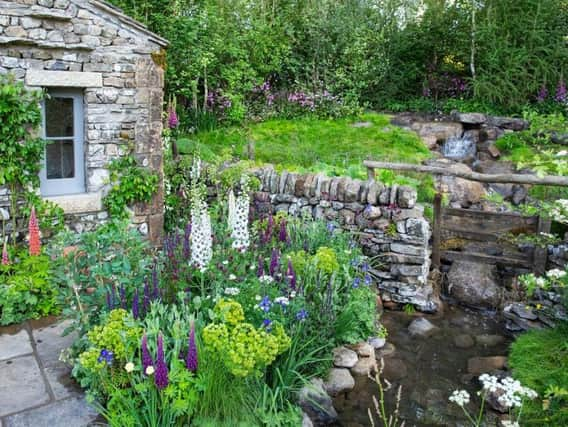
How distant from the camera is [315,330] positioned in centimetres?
465

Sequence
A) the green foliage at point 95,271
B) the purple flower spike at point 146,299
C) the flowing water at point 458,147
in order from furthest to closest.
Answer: the flowing water at point 458,147, the green foliage at point 95,271, the purple flower spike at point 146,299

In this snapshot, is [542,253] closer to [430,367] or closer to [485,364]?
[485,364]

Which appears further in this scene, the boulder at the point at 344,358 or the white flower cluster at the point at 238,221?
the boulder at the point at 344,358

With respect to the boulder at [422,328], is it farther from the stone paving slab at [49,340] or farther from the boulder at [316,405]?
the stone paving slab at [49,340]

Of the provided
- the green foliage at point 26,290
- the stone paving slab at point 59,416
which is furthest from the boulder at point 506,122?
the stone paving slab at point 59,416

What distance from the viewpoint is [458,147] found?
1195 centimetres

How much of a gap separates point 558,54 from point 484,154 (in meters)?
3.39

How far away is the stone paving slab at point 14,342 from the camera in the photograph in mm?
4633

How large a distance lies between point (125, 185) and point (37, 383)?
3.13m

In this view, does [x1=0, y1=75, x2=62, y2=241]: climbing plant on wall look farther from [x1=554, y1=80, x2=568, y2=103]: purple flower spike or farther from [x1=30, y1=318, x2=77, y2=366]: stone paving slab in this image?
[x1=554, y1=80, x2=568, y2=103]: purple flower spike

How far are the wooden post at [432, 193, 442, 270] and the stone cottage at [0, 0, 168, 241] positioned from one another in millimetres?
3951

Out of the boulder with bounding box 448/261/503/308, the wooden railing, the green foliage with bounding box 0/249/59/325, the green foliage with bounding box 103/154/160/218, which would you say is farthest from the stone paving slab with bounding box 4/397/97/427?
the boulder with bounding box 448/261/503/308

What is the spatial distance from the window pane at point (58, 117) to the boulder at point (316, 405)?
4283 millimetres

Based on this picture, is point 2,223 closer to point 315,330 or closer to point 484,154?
point 315,330
